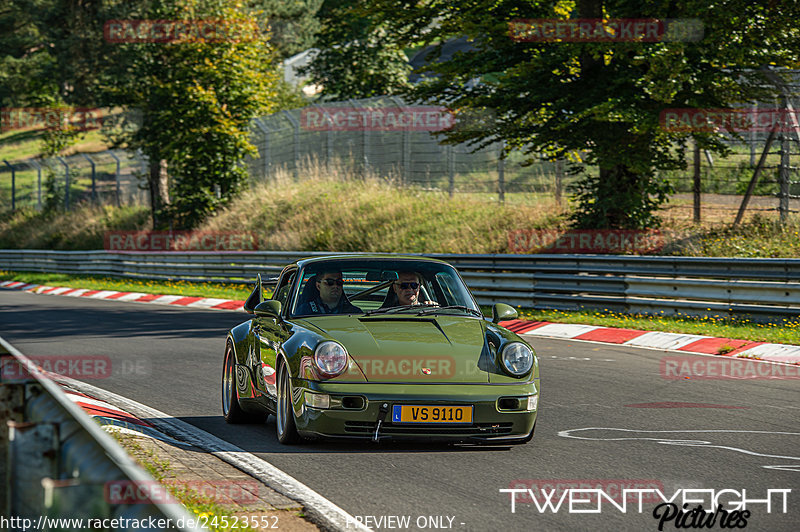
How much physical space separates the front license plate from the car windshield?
123cm

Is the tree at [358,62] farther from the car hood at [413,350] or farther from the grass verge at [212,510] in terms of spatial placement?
the grass verge at [212,510]

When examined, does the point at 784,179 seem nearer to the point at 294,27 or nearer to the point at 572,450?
the point at 572,450

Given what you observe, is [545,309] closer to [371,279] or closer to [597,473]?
[371,279]

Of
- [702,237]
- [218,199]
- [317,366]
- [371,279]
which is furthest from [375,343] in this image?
[218,199]

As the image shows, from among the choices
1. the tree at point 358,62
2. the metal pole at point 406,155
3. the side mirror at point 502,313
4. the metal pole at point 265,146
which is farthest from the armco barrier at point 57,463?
the tree at point 358,62

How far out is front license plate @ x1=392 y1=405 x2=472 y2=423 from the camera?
21.4 feet

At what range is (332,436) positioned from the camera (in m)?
6.64

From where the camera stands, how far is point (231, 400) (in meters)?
8.19

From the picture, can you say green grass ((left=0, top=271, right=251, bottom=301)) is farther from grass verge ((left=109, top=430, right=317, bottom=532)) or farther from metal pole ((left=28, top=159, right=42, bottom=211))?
grass verge ((left=109, top=430, right=317, bottom=532))

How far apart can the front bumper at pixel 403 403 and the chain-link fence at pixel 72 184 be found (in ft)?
122

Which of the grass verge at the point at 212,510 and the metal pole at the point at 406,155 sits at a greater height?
the metal pole at the point at 406,155

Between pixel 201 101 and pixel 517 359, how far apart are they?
27830 mm

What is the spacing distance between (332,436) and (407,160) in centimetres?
2286

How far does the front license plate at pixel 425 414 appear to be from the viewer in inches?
257
